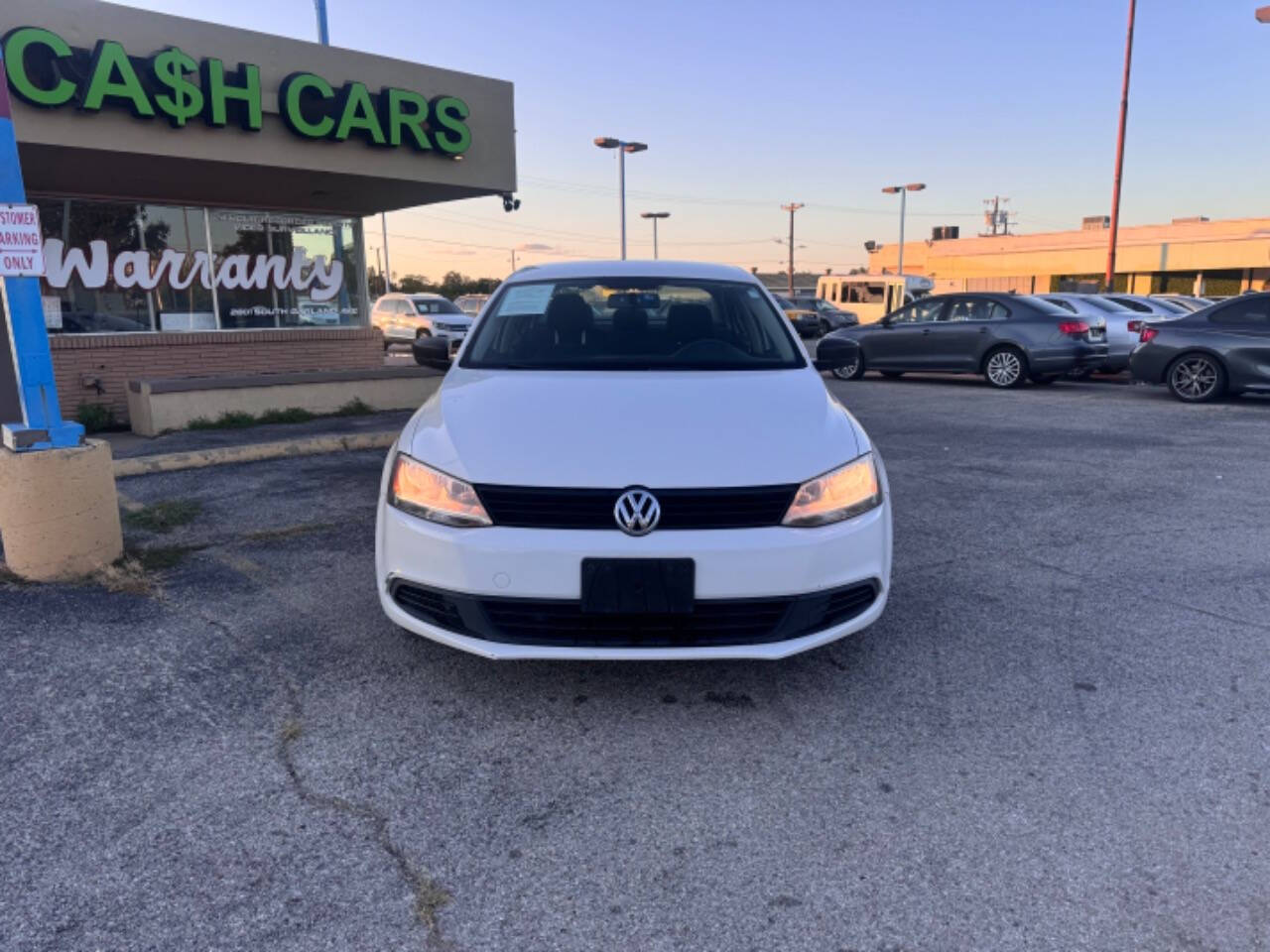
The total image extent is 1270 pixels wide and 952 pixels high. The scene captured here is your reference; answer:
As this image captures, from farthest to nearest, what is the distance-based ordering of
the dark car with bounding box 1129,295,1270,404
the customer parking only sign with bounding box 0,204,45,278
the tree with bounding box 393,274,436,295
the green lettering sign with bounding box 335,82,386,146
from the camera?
the tree with bounding box 393,274,436,295 → the dark car with bounding box 1129,295,1270,404 → the green lettering sign with bounding box 335,82,386,146 → the customer parking only sign with bounding box 0,204,45,278

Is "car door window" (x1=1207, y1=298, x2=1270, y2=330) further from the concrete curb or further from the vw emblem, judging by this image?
the vw emblem

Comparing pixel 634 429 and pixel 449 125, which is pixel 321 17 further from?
pixel 634 429

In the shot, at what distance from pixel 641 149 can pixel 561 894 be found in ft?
93.0

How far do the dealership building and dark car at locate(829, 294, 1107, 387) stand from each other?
23.4ft

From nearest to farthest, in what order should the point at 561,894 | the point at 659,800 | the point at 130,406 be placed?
the point at 561,894, the point at 659,800, the point at 130,406

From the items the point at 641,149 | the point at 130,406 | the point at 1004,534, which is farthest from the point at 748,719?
the point at 641,149

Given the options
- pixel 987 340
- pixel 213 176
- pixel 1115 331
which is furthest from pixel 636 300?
pixel 1115 331

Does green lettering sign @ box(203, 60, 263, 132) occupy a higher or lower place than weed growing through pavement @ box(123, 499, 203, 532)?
higher

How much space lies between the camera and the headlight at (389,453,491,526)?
2830mm

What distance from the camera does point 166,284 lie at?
10117 millimetres

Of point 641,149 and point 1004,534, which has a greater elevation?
point 641,149

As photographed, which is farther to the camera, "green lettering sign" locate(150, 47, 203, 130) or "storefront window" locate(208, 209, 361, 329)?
"storefront window" locate(208, 209, 361, 329)

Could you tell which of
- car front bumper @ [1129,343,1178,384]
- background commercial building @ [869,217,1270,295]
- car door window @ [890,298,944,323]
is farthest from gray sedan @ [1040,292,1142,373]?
background commercial building @ [869,217,1270,295]

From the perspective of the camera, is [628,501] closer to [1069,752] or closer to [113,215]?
[1069,752]
